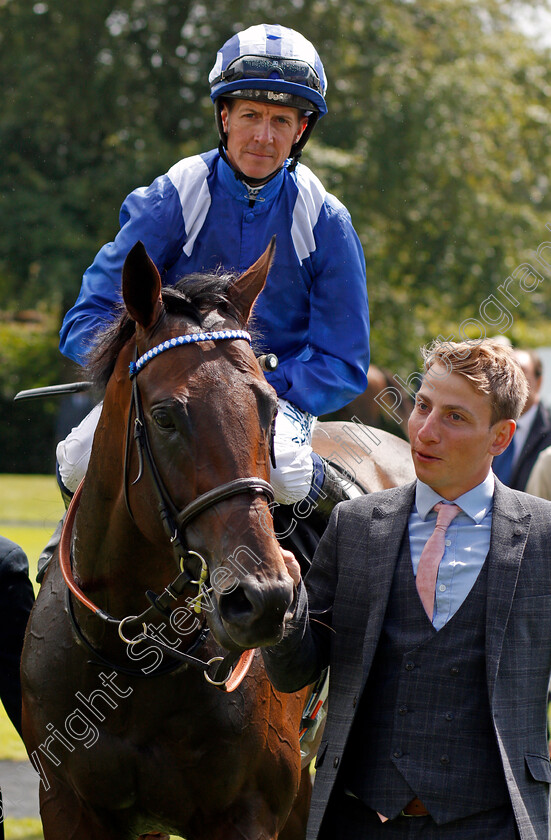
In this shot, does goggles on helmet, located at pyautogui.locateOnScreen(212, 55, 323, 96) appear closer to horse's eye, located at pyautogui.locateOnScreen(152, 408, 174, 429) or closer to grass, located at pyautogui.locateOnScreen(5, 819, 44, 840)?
horse's eye, located at pyautogui.locateOnScreen(152, 408, 174, 429)

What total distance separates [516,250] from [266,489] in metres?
19.8

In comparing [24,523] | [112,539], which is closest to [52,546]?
[112,539]

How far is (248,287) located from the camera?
2.92m

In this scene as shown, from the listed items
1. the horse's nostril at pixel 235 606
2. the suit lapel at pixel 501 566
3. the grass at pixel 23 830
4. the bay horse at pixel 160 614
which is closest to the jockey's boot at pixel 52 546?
the bay horse at pixel 160 614

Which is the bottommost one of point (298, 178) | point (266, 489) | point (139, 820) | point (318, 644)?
point (139, 820)

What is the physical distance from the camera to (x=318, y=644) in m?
2.73

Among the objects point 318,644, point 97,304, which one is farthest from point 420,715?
point 97,304

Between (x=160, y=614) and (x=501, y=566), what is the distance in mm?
967

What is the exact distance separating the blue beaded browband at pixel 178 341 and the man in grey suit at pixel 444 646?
56 cm

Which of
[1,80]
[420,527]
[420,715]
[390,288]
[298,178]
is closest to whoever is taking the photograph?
[420,715]

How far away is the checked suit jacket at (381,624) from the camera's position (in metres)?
2.48

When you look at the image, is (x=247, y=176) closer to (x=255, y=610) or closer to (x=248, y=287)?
(x=248, y=287)

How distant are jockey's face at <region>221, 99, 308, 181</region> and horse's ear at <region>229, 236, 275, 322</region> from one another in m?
0.78

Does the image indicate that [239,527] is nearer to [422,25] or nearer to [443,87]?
[443,87]
